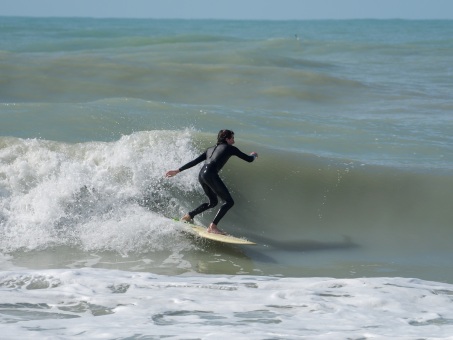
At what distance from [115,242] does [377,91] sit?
546 inches

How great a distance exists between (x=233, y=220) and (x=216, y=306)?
368 cm

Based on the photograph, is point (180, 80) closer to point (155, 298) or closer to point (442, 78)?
point (442, 78)

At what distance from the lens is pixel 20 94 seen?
20.5 meters

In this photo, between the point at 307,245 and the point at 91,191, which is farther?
the point at 91,191

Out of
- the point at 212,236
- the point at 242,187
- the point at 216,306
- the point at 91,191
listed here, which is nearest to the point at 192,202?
the point at 242,187

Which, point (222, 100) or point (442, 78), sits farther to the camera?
point (442, 78)

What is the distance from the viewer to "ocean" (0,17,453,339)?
7512mm

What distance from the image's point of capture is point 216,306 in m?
7.77

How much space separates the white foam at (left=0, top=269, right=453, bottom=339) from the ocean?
0.08ft

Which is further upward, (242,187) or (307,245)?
(242,187)

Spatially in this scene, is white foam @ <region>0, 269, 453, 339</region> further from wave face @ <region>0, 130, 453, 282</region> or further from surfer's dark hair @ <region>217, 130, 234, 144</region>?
surfer's dark hair @ <region>217, 130, 234, 144</region>

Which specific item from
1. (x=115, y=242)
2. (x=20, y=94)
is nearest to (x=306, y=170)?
(x=115, y=242)

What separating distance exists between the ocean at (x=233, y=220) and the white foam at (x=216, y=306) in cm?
3

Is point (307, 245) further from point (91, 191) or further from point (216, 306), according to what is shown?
point (216, 306)
